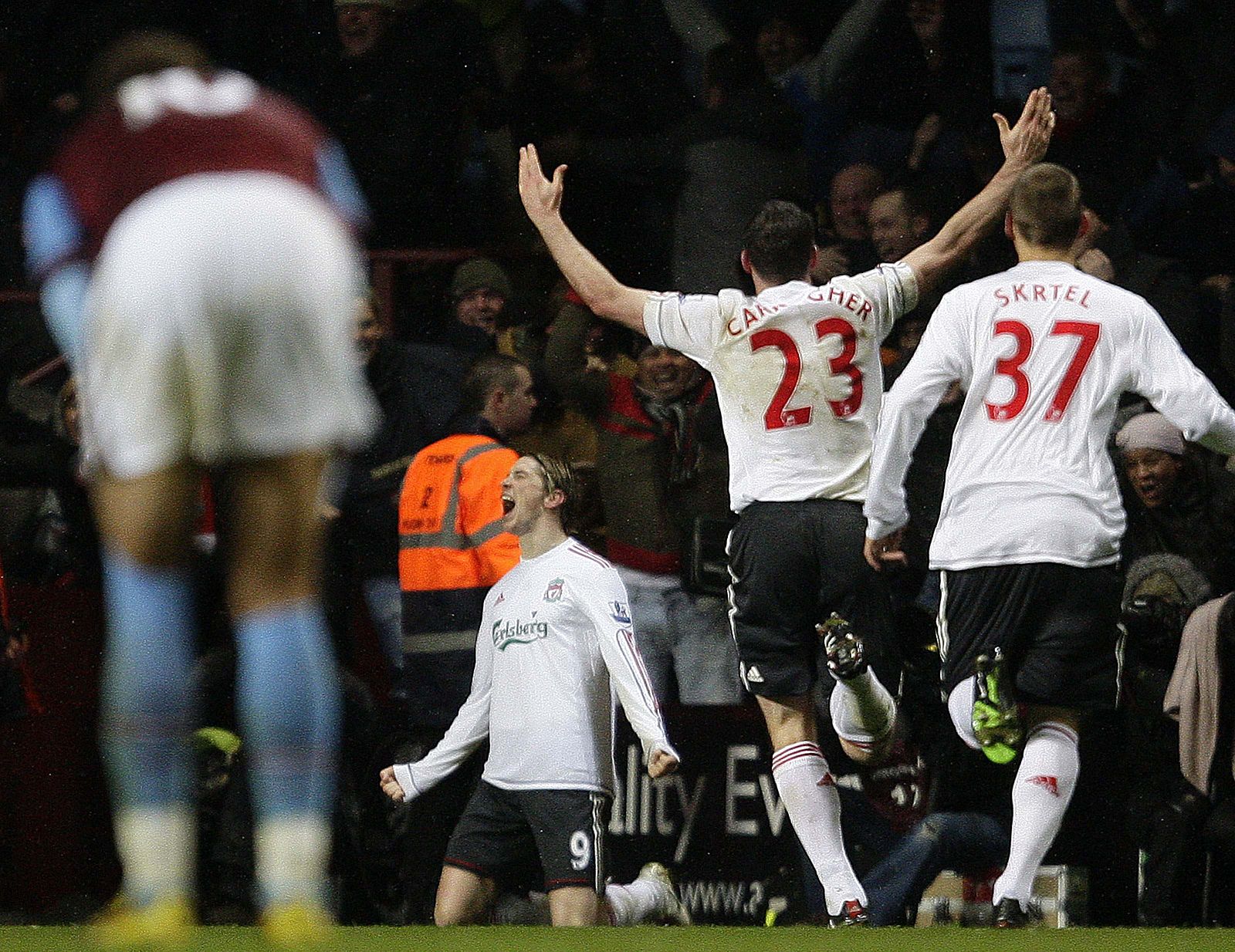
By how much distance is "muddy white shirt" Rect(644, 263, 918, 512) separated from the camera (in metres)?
6.28

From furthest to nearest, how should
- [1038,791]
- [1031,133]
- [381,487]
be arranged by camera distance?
[381,487] < [1031,133] < [1038,791]

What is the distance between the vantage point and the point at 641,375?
802 cm

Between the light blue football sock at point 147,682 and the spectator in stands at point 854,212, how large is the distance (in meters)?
5.30

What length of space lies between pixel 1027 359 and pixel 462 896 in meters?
2.56

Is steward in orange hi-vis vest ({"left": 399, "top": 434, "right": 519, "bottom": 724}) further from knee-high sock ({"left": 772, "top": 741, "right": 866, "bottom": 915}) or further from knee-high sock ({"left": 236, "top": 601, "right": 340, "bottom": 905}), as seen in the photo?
knee-high sock ({"left": 236, "top": 601, "right": 340, "bottom": 905})

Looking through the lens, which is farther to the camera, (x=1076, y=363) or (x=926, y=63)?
(x=926, y=63)

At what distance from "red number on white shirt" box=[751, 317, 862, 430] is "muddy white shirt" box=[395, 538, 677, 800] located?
Answer: 2.61ft

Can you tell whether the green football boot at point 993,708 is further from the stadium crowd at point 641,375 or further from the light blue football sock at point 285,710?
the light blue football sock at point 285,710

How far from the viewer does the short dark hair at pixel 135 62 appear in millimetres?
3262

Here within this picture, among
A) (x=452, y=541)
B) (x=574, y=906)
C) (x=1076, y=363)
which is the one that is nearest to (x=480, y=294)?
(x=452, y=541)

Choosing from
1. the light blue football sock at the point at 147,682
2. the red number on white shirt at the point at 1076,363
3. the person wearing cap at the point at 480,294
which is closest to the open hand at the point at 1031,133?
the red number on white shirt at the point at 1076,363

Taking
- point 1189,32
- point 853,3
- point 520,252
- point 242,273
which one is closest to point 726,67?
point 853,3

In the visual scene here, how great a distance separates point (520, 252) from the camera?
863 centimetres

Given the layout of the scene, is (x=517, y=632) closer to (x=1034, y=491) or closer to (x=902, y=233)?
(x=1034, y=491)
